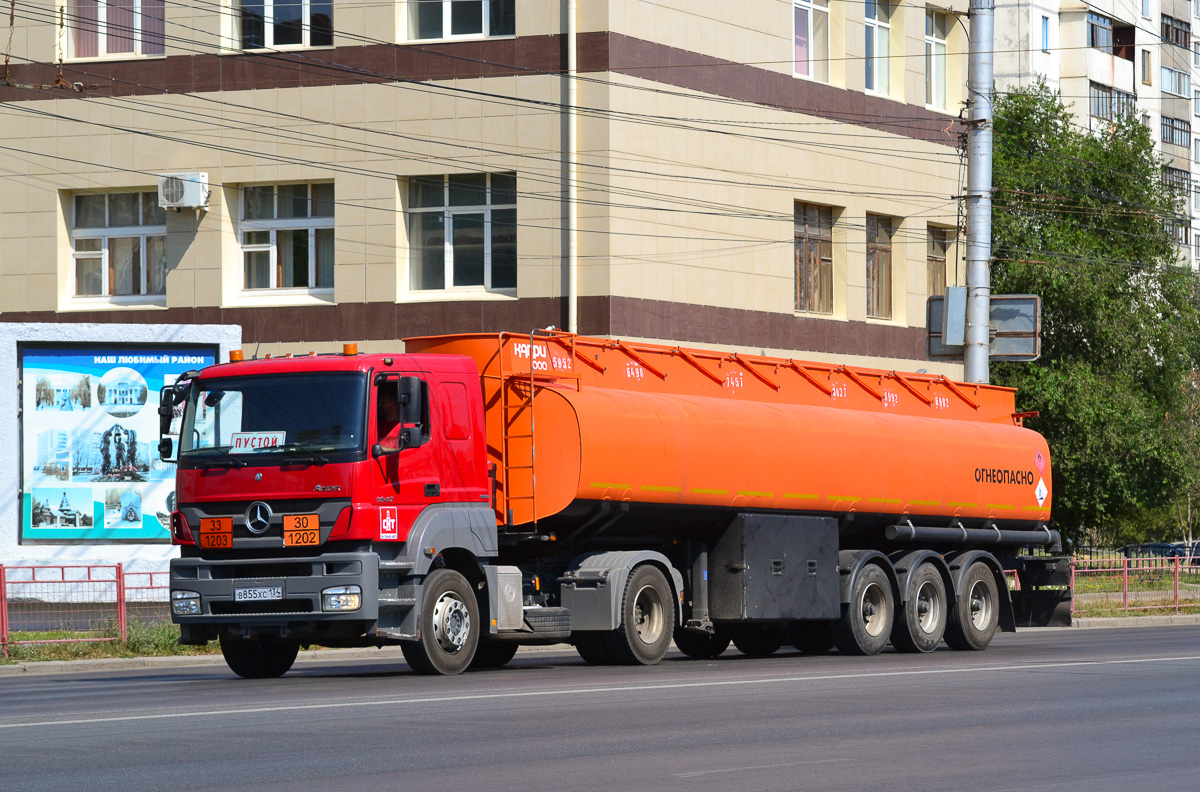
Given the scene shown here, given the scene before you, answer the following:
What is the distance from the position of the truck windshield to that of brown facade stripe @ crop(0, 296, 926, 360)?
1552 cm

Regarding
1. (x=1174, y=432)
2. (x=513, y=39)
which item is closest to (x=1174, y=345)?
(x=1174, y=432)

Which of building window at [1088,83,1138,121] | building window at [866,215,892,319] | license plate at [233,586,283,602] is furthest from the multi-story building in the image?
building window at [1088,83,1138,121]

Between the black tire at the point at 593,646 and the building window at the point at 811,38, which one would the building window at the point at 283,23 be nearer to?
the building window at the point at 811,38

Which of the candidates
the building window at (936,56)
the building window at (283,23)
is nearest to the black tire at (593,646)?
the building window at (283,23)

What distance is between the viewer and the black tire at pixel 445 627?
53.3ft

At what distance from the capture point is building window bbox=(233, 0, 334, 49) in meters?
33.6

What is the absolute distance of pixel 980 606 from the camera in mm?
22281

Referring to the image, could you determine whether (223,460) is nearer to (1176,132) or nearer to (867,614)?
(867,614)

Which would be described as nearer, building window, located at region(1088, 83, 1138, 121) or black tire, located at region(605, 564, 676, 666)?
black tire, located at region(605, 564, 676, 666)

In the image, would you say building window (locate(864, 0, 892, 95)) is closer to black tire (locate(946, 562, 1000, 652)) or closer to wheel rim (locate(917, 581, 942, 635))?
black tire (locate(946, 562, 1000, 652))

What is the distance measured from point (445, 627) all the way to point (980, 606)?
850 cm

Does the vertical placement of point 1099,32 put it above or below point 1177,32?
below

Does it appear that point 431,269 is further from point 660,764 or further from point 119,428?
point 660,764

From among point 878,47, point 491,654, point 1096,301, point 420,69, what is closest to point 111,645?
point 491,654
